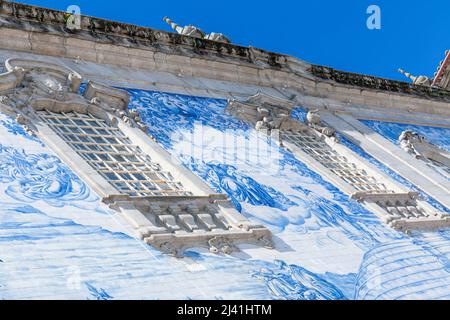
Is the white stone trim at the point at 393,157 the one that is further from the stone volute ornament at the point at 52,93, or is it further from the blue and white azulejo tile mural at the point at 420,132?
the stone volute ornament at the point at 52,93

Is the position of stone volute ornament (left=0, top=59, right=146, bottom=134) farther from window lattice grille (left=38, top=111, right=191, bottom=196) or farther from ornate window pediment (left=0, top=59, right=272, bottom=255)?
window lattice grille (left=38, top=111, right=191, bottom=196)

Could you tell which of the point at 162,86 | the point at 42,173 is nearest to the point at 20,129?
the point at 42,173

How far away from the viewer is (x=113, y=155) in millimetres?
10531

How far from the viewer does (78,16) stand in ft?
43.2

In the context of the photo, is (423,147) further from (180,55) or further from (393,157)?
(180,55)

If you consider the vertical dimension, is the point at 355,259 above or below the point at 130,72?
below

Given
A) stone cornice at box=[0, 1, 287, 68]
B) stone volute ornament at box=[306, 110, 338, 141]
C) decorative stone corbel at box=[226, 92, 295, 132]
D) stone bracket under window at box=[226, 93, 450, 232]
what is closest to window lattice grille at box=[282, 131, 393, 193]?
stone bracket under window at box=[226, 93, 450, 232]

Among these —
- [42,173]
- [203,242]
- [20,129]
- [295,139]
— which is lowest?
[203,242]

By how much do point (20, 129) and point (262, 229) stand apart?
3.50 metres

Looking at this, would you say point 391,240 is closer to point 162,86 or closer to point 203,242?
point 203,242

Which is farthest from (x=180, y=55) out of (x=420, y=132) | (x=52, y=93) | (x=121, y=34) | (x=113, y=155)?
(x=420, y=132)

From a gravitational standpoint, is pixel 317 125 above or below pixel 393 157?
above

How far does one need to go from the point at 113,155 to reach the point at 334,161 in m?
4.85
